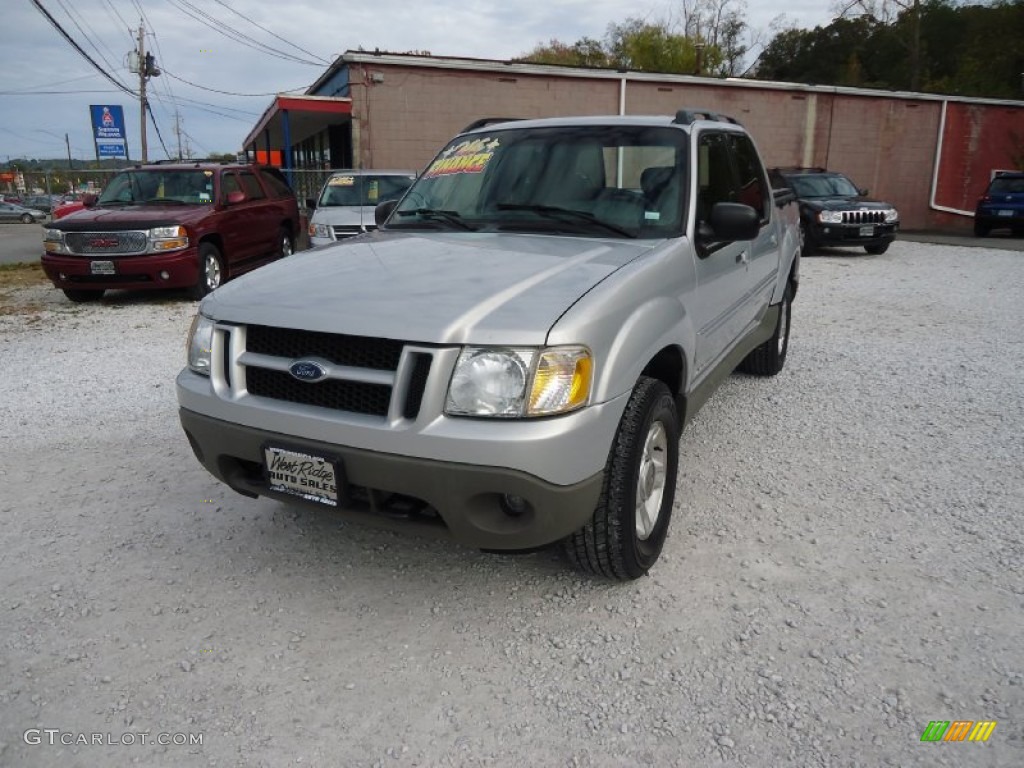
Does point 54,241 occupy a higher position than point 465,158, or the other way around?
point 465,158

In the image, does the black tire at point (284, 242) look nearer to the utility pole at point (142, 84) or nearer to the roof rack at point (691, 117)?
the roof rack at point (691, 117)

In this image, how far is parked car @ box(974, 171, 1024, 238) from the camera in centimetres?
1884

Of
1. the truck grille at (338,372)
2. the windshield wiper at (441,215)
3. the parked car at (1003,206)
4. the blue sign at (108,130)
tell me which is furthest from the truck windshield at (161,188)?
the blue sign at (108,130)

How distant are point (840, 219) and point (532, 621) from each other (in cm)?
1332

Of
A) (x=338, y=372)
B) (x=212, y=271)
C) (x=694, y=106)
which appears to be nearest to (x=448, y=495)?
(x=338, y=372)

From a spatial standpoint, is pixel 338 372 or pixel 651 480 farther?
pixel 651 480

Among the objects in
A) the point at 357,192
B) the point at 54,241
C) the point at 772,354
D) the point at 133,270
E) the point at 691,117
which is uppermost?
the point at 691,117

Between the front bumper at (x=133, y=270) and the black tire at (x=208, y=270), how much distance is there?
0.13m

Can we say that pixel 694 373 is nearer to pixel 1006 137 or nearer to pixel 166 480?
pixel 166 480

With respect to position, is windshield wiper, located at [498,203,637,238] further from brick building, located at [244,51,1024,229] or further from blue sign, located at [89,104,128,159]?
blue sign, located at [89,104,128,159]

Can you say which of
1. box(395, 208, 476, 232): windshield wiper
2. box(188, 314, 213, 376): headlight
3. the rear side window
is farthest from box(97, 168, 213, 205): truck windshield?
box(188, 314, 213, 376): headlight

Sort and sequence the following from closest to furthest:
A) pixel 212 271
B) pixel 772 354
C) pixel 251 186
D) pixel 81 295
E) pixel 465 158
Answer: pixel 465 158, pixel 772 354, pixel 212 271, pixel 81 295, pixel 251 186

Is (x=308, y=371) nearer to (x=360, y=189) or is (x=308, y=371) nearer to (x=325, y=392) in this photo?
(x=325, y=392)

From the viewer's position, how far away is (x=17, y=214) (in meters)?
36.5
